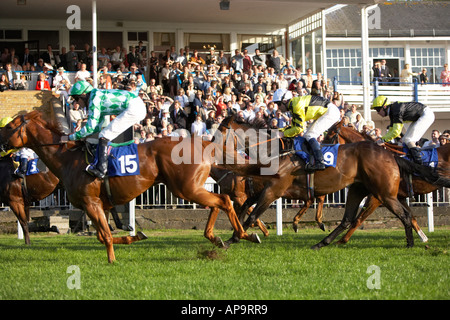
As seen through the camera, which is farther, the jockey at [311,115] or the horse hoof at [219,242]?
the jockey at [311,115]

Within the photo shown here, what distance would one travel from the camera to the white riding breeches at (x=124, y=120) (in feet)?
25.8

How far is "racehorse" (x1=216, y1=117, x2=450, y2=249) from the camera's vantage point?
28.9ft

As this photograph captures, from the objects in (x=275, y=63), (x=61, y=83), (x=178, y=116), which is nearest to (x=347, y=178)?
(x=178, y=116)

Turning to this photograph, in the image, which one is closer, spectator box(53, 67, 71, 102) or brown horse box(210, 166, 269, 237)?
brown horse box(210, 166, 269, 237)

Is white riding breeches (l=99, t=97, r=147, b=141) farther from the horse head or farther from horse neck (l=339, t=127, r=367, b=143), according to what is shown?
horse neck (l=339, t=127, r=367, b=143)

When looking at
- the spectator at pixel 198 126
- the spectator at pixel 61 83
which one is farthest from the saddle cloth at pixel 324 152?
the spectator at pixel 61 83

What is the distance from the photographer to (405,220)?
8852 millimetres

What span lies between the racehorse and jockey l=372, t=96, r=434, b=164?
56cm

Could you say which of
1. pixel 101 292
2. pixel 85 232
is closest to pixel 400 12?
pixel 85 232

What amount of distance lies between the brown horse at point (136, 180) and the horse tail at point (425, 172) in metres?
2.83

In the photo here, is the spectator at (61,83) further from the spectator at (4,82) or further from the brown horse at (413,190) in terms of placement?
the brown horse at (413,190)

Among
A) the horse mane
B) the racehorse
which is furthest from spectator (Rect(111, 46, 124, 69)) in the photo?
the horse mane

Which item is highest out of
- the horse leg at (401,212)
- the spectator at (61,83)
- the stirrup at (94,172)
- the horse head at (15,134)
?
the spectator at (61,83)
